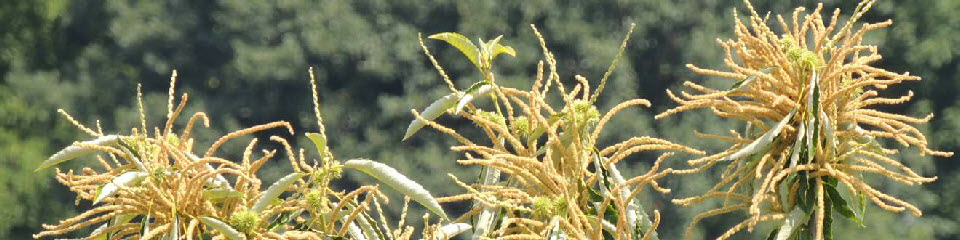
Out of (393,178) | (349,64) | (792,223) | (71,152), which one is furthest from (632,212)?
(349,64)

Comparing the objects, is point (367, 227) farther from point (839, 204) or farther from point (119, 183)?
point (839, 204)

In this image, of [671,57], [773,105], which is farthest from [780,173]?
[671,57]

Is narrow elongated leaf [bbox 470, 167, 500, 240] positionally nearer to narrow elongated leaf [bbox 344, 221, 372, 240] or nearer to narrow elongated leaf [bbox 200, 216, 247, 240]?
narrow elongated leaf [bbox 344, 221, 372, 240]

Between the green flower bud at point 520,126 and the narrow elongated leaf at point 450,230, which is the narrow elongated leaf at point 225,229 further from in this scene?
the green flower bud at point 520,126

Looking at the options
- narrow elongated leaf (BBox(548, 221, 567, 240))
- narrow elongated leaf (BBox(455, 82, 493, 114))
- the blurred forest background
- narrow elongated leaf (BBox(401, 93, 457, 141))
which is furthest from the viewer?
the blurred forest background

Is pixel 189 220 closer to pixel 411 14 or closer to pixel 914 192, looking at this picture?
pixel 914 192

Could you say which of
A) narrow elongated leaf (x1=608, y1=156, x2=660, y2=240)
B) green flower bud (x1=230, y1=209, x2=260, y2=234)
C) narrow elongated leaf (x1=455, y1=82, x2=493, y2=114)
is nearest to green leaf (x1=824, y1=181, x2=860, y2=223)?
narrow elongated leaf (x1=608, y1=156, x2=660, y2=240)
